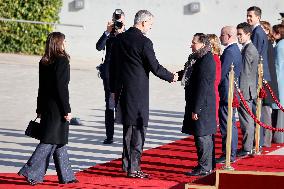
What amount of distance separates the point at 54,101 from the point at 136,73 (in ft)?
3.63

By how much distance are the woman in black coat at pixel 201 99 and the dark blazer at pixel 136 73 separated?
0.30 metres

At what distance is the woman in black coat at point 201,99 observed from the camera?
44.8 ft

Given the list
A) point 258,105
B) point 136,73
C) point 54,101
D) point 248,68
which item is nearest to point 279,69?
point 258,105

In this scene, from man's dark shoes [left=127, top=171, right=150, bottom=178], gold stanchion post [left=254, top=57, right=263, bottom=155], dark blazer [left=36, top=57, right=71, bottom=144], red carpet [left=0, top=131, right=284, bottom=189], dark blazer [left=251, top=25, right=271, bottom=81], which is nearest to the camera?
dark blazer [left=36, top=57, right=71, bottom=144]

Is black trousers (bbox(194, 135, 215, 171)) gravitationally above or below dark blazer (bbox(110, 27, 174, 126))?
below

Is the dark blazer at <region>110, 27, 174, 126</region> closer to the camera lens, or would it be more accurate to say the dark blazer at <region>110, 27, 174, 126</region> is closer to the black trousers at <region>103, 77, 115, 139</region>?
the camera lens

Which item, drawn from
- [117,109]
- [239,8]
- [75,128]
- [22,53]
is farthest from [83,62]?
[117,109]

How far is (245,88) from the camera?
15094 mm

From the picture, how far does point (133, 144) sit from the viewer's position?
13820mm

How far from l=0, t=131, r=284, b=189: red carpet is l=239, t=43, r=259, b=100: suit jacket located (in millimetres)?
903

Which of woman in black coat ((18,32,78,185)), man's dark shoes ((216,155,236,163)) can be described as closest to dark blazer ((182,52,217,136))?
man's dark shoes ((216,155,236,163))

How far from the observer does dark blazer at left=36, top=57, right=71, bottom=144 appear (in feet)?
42.9

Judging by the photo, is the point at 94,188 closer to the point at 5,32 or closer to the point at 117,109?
the point at 117,109

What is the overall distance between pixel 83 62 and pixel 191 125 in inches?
589
